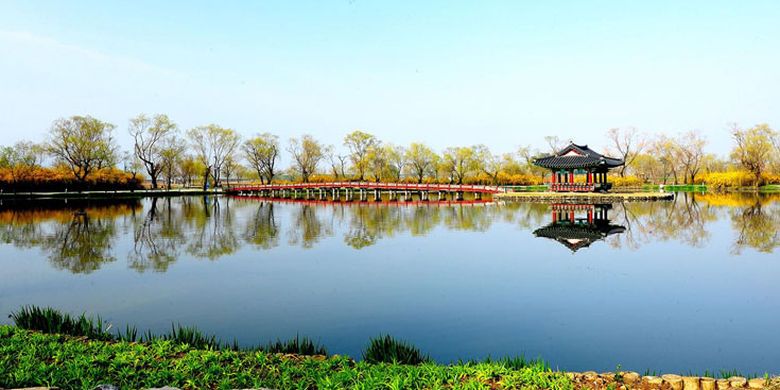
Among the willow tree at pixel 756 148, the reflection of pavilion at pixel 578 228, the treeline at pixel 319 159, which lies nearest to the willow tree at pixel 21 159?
the treeline at pixel 319 159

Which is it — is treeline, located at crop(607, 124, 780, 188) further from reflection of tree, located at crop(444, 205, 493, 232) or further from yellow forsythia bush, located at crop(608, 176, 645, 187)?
reflection of tree, located at crop(444, 205, 493, 232)

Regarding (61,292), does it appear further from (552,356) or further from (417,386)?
(552,356)

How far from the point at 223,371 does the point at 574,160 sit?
119 feet

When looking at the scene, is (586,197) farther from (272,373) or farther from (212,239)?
(272,373)

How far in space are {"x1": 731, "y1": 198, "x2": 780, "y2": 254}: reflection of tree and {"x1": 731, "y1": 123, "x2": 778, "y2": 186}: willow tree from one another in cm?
2589

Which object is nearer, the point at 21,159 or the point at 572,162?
the point at 572,162

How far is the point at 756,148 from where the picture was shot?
4869 centimetres

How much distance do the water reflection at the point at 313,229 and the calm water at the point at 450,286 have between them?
161mm

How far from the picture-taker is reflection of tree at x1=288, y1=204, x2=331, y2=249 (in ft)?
56.2

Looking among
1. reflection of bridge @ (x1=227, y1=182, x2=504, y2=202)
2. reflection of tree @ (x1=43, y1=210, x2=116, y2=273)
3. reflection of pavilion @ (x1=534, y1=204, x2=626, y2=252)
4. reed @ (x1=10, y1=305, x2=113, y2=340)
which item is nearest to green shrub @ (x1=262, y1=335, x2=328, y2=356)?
reed @ (x1=10, y1=305, x2=113, y2=340)

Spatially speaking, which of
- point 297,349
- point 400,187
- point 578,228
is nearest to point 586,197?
point 578,228

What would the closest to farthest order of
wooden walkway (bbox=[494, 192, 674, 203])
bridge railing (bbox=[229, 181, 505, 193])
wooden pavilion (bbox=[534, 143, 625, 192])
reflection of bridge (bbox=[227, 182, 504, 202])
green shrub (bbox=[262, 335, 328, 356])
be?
1. green shrub (bbox=[262, 335, 328, 356])
2. wooden walkway (bbox=[494, 192, 674, 203])
3. wooden pavilion (bbox=[534, 143, 625, 192])
4. bridge railing (bbox=[229, 181, 505, 193])
5. reflection of bridge (bbox=[227, 182, 504, 202])

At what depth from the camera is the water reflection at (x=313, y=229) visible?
1490 cm

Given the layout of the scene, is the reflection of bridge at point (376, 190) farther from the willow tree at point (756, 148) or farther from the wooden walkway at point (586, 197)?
the willow tree at point (756, 148)
